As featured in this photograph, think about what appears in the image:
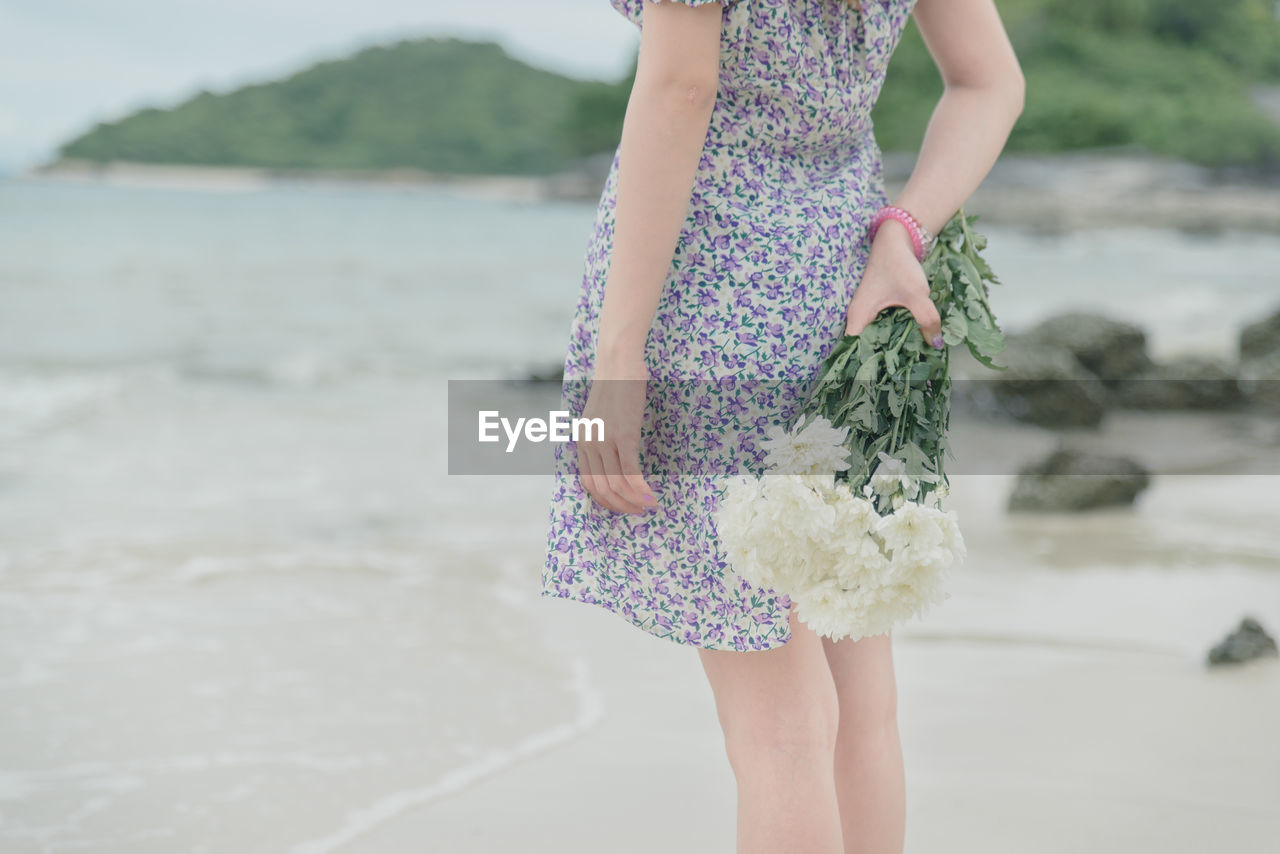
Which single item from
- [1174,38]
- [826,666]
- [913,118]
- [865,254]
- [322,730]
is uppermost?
[1174,38]

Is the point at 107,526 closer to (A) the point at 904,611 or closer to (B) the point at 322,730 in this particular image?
(B) the point at 322,730

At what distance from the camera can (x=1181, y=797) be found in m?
2.85

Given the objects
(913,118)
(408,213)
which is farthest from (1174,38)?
(408,213)

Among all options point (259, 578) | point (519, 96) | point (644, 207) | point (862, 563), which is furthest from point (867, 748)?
point (519, 96)

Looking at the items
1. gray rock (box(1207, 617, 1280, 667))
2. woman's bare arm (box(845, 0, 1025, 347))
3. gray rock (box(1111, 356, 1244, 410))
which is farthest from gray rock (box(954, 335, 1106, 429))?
woman's bare arm (box(845, 0, 1025, 347))

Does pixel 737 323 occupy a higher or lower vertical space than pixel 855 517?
higher

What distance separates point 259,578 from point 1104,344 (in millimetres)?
6945

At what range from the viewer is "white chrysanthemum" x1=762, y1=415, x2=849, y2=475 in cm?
146

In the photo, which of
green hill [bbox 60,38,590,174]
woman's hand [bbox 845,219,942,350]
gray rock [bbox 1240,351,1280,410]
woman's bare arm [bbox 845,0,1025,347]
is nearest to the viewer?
woman's hand [bbox 845,219,942,350]

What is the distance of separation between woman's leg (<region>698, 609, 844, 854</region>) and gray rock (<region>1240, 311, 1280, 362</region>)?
361 inches

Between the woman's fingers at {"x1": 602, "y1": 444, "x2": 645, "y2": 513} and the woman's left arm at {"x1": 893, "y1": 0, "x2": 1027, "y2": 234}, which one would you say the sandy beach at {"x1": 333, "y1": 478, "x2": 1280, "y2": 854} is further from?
the woman's left arm at {"x1": 893, "y1": 0, "x2": 1027, "y2": 234}

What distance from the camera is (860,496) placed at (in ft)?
4.77

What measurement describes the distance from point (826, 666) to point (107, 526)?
4992 millimetres

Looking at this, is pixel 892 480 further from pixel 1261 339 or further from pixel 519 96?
pixel 519 96
